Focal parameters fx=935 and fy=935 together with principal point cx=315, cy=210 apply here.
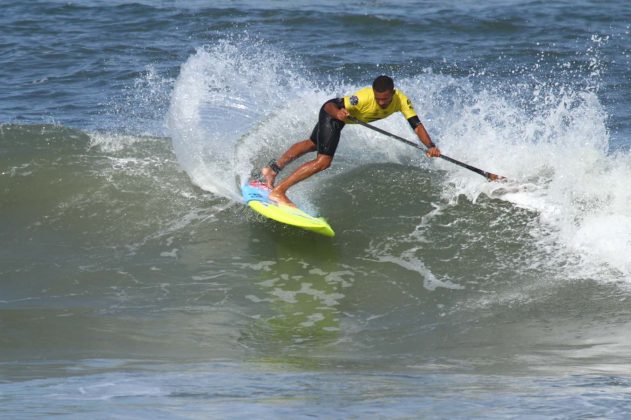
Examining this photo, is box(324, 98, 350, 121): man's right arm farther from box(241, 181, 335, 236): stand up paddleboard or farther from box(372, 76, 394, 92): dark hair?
box(241, 181, 335, 236): stand up paddleboard

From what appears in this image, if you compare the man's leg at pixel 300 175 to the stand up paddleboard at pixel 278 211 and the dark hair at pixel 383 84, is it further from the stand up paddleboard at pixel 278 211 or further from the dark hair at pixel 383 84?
the dark hair at pixel 383 84

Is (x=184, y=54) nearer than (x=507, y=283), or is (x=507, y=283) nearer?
(x=507, y=283)

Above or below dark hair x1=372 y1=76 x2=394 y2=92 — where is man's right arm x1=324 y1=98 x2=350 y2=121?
below

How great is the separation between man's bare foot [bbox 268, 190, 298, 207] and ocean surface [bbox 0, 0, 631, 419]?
0.89ft

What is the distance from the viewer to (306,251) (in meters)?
8.65

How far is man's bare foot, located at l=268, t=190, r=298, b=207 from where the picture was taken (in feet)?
29.4

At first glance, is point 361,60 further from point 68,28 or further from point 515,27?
point 68,28

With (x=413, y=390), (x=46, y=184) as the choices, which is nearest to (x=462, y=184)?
(x=46, y=184)

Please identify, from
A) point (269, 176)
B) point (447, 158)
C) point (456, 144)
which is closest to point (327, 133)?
point (269, 176)

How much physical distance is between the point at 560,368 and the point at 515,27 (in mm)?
14366

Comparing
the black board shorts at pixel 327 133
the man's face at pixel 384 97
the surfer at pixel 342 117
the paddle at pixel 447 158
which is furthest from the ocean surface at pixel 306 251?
the man's face at pixel 384 97

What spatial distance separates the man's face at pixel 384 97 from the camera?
28.3 feet

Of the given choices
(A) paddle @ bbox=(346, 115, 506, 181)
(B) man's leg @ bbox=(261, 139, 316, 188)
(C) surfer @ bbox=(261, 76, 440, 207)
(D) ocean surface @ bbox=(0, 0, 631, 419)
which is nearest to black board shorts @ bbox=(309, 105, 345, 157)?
(C) surfer @ bbox=(261, 76, 440, 207)

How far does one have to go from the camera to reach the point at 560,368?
543cm
